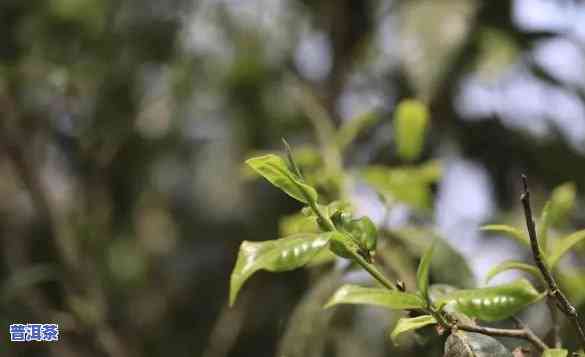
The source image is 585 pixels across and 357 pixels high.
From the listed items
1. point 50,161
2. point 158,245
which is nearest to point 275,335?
point 158,245

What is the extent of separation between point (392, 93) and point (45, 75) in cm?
39

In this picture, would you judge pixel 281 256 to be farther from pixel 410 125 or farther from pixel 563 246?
pixel 410 125

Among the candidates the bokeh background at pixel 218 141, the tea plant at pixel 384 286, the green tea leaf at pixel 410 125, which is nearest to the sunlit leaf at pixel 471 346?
the tea plant at pixel 384 286

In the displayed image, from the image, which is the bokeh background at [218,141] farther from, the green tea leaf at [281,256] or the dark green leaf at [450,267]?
the green tea leaf at [281,256]

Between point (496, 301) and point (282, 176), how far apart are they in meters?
0.09

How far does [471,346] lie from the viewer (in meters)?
0.33

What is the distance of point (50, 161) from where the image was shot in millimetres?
1254

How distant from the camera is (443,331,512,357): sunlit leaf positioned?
332mm

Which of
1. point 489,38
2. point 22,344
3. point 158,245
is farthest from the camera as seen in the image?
point 158,245

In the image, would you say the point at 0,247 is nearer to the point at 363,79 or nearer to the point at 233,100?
the point at 233,100

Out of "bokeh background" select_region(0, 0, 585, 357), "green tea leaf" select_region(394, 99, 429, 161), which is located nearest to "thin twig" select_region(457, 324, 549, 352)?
"bokeh background" select_region(0, 0, 585, 357)

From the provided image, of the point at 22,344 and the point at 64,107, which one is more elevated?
the point at 64,107

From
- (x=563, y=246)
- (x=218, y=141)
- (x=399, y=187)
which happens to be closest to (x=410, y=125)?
(x=399, y=187)

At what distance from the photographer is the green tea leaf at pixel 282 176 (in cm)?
33
